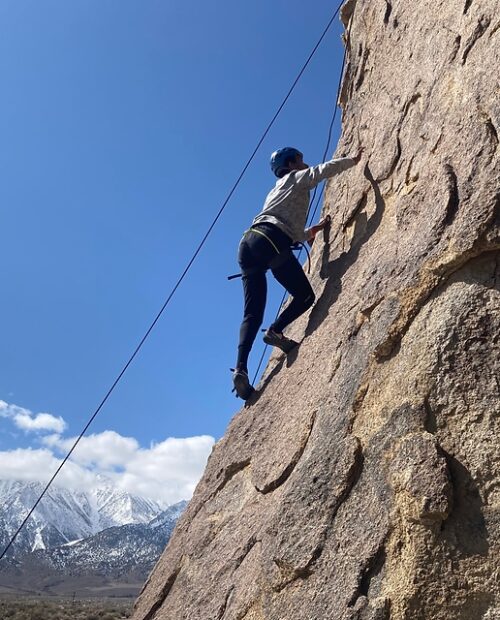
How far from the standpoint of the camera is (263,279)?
23.6 ft

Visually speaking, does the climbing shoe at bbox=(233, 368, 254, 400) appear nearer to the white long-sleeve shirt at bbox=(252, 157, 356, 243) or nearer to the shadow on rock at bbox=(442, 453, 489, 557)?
the white long-sleeve shirt at bbox=(252, 157, 356, 243)

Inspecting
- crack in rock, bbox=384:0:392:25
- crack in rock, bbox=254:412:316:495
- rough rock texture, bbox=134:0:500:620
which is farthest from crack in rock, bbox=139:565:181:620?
crack in rock, bbox=384:0:392:25

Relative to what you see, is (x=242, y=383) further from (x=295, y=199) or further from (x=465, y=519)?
(x=465, y=519)

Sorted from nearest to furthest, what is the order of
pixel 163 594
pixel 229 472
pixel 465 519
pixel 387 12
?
pixel 465 519, pixel 163 594, pixel 229 472, pixel 387 12

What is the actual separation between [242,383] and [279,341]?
0.68m

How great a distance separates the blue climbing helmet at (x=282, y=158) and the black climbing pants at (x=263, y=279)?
1.05 meters

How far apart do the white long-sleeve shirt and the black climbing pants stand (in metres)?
0.14

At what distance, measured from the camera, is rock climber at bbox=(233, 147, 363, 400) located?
22.8ft

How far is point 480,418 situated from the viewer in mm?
3934

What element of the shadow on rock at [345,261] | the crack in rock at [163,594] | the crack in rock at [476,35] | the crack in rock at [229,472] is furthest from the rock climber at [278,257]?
the crack in rock at [163,594]

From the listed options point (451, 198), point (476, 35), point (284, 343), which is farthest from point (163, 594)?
point (476, 35)

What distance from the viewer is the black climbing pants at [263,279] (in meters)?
6.96

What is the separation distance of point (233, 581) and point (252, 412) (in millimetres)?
2219

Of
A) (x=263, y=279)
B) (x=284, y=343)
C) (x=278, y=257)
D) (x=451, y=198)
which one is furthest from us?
(x=263, y=279)
